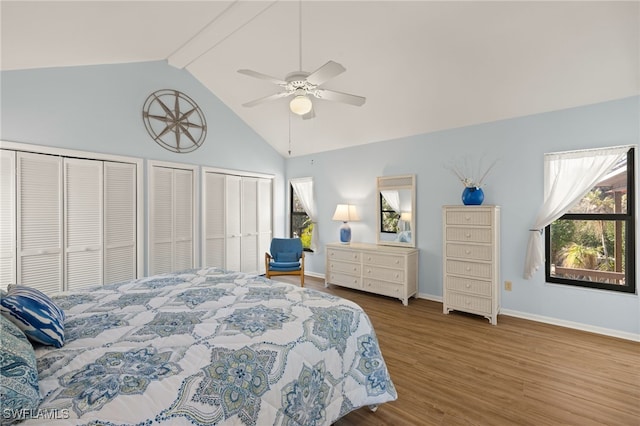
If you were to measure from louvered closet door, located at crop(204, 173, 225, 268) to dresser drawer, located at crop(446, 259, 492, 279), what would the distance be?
11.5 ft

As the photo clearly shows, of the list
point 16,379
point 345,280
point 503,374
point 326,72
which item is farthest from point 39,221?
point 503,374

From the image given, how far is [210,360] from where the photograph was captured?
1.24 m

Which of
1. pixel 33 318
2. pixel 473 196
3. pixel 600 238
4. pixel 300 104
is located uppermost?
pixel 300 104

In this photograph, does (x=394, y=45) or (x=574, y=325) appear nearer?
(x=394, y=45)

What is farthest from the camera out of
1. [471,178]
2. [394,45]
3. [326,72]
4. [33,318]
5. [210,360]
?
[471,178]

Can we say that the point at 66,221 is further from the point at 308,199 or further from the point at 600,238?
the point at 600,238

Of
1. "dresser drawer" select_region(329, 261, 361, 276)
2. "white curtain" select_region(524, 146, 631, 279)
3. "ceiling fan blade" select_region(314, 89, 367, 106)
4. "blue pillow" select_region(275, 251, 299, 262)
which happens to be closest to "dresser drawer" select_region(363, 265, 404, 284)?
"dresser drawer" select_region(329, 261, 361, 276)

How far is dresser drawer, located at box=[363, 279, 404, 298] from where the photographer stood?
162 inches

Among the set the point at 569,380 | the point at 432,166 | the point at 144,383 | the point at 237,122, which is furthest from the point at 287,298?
the point at 237,122

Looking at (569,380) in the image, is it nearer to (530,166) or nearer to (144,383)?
(530,166)

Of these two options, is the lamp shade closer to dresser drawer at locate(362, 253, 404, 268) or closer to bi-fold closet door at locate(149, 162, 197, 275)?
dresser drawer at locate(362, 253, 404, 268)

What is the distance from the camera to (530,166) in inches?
136

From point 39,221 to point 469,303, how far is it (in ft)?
16.3

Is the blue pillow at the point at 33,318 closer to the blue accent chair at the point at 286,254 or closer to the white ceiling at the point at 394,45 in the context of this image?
the white ceiling at the point at 394,45
